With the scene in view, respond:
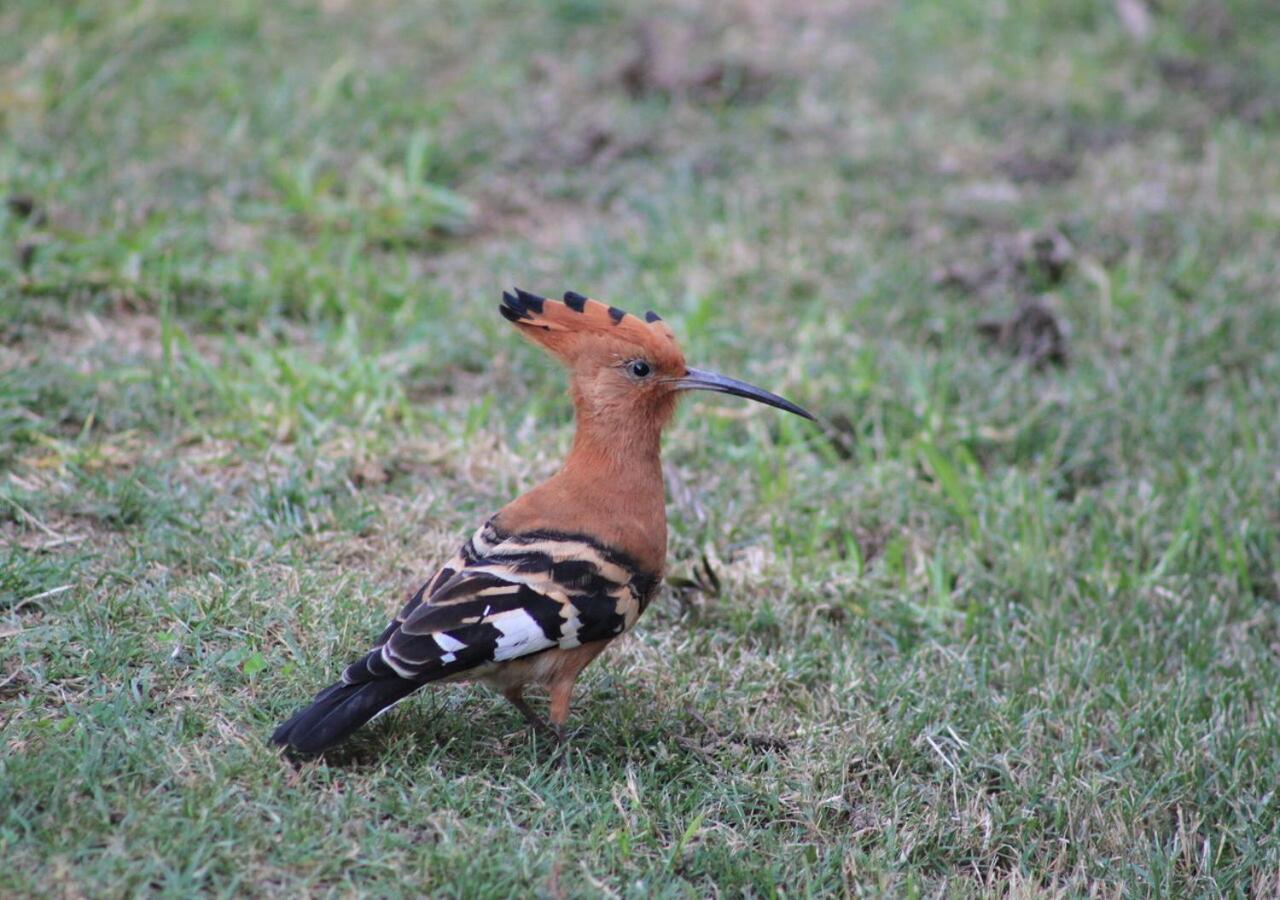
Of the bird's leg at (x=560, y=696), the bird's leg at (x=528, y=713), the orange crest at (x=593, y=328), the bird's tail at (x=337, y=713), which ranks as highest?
the orange crest at (x=593, y=328)

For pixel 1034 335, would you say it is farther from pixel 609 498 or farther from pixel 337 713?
pixel 337 713

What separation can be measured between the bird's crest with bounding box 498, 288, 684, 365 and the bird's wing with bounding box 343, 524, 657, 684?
49 centimetres

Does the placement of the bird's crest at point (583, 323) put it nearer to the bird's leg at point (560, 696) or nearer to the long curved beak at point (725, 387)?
the long curved beak at point (725, 387)

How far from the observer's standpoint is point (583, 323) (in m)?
3.38

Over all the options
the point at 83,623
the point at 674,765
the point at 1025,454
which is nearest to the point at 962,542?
the point at 1025,454

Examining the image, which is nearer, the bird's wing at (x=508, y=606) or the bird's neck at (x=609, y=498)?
the bird's wing at (x=508, y=606)

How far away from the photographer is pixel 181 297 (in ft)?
16.5

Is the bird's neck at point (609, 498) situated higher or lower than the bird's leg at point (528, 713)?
higher

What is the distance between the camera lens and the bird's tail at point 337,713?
9.34 ft

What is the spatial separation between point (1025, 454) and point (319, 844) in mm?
2908

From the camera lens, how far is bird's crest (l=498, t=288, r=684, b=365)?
3379 mm

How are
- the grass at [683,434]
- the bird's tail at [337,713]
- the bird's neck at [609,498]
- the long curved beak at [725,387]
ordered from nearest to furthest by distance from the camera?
the bird's tail at [337,713] < the grass at [683,434] < the bird's neck at [609,498] < the long curved beak at [725,387]

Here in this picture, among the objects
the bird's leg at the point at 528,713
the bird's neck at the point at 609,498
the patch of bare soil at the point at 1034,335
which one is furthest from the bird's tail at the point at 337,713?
the patch of bare soil at the point at 1034,335

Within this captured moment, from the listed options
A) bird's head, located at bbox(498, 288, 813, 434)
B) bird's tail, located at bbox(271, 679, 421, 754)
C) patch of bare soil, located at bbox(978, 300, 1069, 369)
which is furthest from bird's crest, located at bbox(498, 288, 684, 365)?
patch of bare soil, located at bbox(978, 300, 1069, 369)
